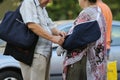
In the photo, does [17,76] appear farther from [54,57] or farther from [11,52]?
[11,52]

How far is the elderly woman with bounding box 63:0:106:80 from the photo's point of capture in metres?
5.70

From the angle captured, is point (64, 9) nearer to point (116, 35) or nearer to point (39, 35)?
point (116, 35)

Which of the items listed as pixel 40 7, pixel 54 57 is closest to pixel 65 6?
pixel 54 57

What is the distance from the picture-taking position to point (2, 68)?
9.57m

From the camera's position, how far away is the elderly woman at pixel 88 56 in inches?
224

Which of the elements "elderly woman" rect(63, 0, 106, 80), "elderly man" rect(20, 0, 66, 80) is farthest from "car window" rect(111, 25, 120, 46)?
"elderly woman" rect(63, 0, 106, 80)

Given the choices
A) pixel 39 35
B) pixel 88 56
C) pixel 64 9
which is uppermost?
pixel 64 9

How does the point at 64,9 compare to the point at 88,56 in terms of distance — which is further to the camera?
the point at 64,9

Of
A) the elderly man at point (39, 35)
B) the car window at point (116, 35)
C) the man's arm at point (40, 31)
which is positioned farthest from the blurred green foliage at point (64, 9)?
the man's arm at point (40, 31)

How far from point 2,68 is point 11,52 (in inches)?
142

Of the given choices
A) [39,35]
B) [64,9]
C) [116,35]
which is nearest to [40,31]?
[39,35]

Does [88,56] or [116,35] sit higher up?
[116,35]

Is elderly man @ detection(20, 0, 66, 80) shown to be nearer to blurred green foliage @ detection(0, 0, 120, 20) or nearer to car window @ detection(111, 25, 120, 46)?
car window @ detection(111, 25, 120, 46)

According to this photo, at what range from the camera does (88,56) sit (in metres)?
5.77
